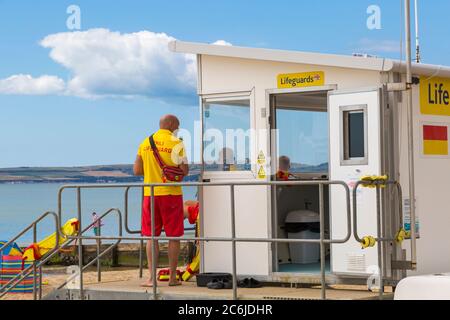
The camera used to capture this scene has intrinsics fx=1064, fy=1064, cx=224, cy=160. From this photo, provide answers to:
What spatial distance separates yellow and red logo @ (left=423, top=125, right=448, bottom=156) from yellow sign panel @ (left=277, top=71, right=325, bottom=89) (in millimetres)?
1259

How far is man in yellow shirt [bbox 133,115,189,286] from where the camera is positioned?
37.2 ft

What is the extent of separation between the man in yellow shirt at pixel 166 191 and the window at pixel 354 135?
1.76 m

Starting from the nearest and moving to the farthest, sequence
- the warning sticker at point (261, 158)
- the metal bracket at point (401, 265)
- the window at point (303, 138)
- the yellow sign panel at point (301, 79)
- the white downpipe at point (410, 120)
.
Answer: the white downpipe at point (410, 120), the metal bracket at point (401, 265), the yellow sign panel at point (301, 79), the warning sticker at point (261, 158), the window at point (303, 138)

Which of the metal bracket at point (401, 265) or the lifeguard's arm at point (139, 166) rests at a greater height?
the lifeguard's arm at point (139, 166)

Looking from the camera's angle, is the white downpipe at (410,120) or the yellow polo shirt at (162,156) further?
the yellow polo shirt at (162,156)

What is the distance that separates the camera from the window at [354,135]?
10750 millimetres

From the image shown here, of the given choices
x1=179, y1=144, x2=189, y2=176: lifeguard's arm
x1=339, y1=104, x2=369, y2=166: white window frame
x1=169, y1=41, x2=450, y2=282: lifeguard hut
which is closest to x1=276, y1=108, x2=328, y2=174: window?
x1=169, y1=41, x2=450, y2=282: lifeguard hut

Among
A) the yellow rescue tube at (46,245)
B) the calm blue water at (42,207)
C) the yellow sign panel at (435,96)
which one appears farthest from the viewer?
the calm blue water at (42,207)

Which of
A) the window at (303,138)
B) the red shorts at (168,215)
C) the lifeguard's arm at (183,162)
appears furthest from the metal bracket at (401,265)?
the lifeguard's arm at (183,162)

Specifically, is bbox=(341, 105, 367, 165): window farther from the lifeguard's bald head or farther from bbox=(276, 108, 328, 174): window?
the lifeguard's bald head

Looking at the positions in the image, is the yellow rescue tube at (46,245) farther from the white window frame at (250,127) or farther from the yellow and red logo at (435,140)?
the yellow and red logo at (435,140)

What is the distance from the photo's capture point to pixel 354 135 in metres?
10.8

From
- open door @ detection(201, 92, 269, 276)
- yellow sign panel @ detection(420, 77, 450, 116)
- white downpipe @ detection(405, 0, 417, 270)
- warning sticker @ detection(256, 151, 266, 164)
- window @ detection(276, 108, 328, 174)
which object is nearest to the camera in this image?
white downpipe @ detection(405, 0, 417, 270)

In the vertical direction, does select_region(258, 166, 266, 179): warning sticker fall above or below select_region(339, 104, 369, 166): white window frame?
below
